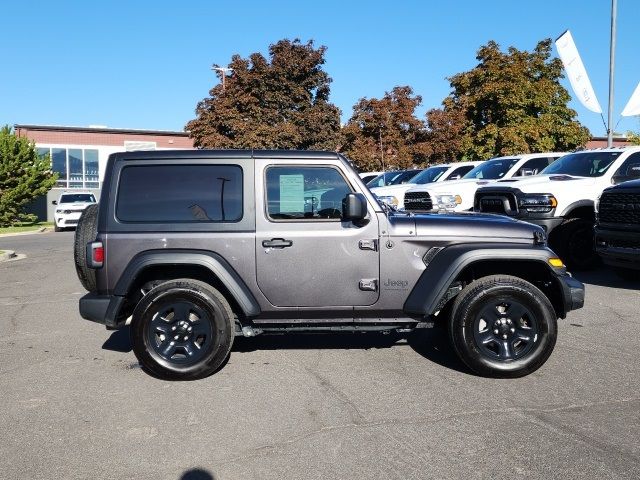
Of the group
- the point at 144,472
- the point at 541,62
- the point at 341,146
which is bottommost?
the point at 144,472

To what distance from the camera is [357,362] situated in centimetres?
561

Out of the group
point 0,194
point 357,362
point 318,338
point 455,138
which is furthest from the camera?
point 455,138

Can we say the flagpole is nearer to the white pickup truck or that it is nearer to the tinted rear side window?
the white pickup truck

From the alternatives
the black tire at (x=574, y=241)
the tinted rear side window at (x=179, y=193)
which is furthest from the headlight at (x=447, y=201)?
the tinted rear side window at (x=179, y=193)

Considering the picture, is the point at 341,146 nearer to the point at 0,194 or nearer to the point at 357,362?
the point at 0,194

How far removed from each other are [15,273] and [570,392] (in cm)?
1097

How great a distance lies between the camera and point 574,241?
10.4 meters

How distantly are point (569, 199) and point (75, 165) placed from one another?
119ft

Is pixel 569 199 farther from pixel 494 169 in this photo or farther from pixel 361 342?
pixel 361 342

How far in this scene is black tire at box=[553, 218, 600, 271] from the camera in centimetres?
1029

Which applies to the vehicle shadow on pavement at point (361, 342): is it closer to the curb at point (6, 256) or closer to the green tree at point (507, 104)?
the curb at point (6, 256)

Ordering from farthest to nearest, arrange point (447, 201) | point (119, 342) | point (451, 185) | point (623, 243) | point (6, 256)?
1. point (6, 256)
2. point (451, 185)
3. point (447, 201)
4. point (623, 243)
5. point (119, 342)

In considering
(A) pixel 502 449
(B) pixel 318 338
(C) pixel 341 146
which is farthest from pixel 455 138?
(A) pixel 502 449

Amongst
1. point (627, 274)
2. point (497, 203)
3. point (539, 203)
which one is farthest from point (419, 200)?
point (627, 274)
